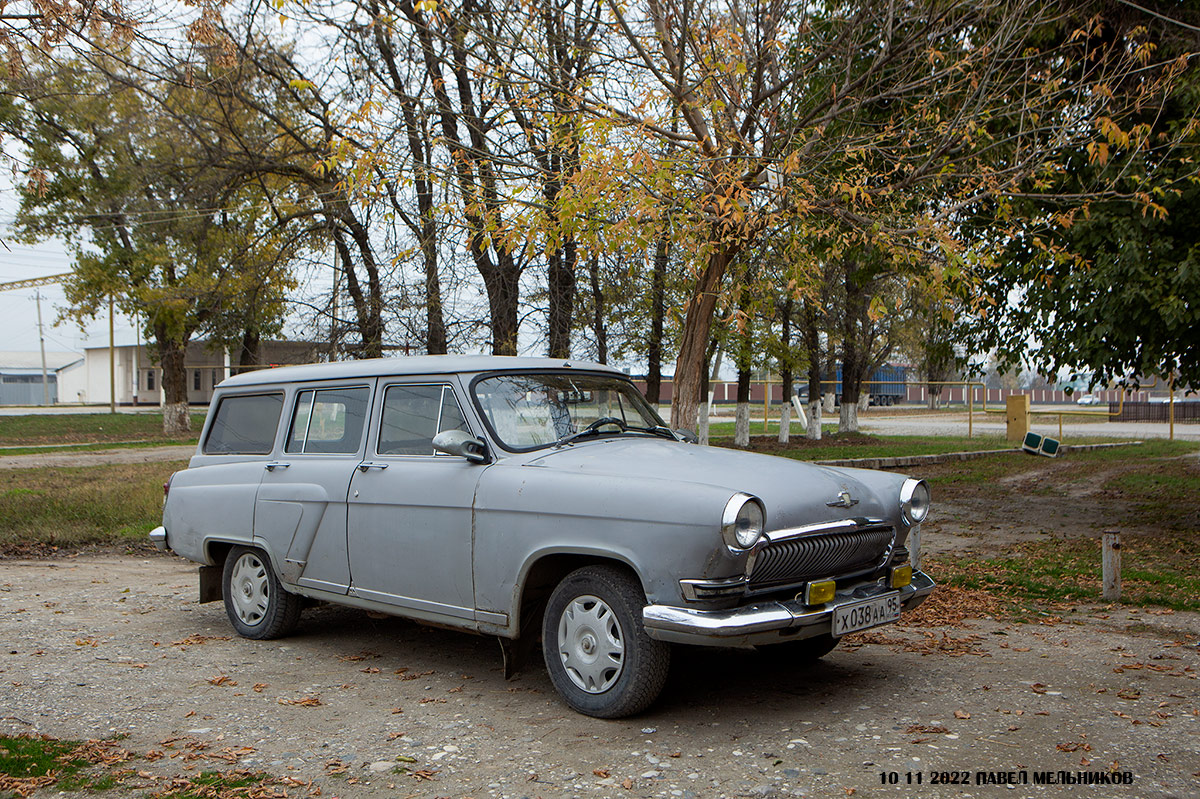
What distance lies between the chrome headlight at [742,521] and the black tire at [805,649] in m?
1.54

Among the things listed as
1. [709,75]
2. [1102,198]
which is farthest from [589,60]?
[1102,198]

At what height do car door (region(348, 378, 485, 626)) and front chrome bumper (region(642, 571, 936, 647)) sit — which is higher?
car door (region(348, 378, 485, 626))

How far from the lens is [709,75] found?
364 inches

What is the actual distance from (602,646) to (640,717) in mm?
A: 401

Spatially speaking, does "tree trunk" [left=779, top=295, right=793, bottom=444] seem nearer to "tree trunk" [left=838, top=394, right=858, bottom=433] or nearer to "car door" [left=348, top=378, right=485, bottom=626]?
"tree trunk" [left=838, top=394, right=858, bottom=433]

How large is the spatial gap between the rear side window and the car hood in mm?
2458

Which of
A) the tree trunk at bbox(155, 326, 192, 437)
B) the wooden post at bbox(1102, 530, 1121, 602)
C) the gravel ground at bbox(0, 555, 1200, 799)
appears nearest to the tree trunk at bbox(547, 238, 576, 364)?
the gravel ground at bbox(0, 555, 1200, 799)

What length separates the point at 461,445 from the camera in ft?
17.6

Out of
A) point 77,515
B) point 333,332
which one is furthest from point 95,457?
point 77,515

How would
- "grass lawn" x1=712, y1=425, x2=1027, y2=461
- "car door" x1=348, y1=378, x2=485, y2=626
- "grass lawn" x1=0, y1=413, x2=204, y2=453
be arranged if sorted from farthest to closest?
"grass lawn" x1=0, y1=413, x2=204, y2=453, "grass lawn" x1=712, y1=425, x2=1027, y2=461, "car door" x1=348, y1=378, x2=485, y2=626

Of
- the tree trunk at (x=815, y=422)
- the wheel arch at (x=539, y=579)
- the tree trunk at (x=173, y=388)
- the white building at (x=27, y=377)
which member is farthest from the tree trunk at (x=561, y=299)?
the white building at (x=27, y=377)

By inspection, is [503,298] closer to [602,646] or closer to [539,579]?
[539,579]

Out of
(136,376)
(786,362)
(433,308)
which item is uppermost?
(433,308)

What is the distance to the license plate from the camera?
4.77 m
